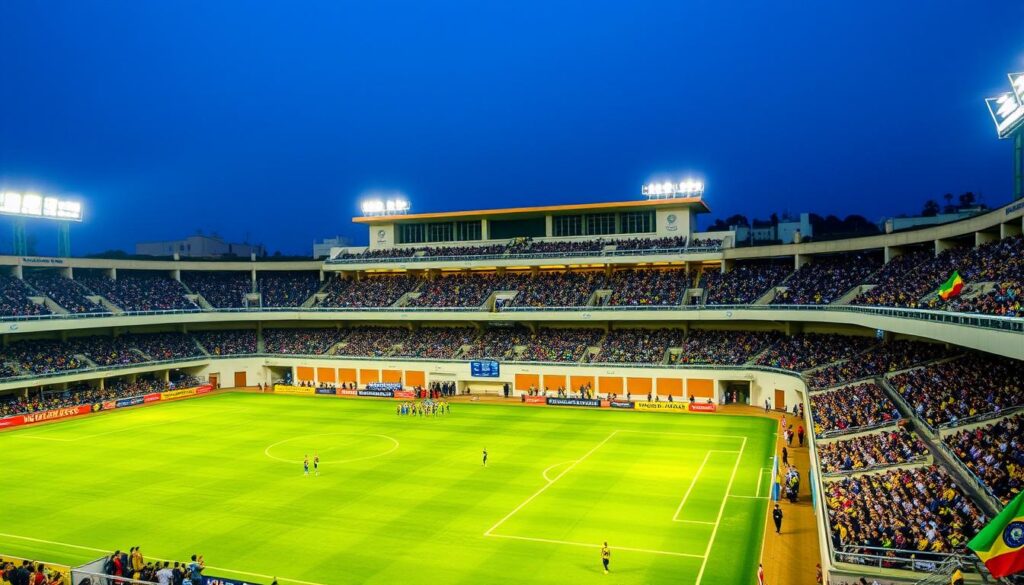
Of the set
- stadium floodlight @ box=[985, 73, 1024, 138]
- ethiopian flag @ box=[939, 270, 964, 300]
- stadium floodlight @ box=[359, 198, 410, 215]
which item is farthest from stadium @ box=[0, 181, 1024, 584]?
stadium floodlight @ box=[985, 73, 1024, 138]

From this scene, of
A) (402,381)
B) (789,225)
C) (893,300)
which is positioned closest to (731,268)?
(893,300)

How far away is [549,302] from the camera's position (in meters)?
70.0

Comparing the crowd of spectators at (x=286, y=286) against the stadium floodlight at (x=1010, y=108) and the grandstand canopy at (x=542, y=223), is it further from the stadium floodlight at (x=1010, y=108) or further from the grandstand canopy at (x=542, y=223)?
the stadium floodlight at (x=1010, y=108)

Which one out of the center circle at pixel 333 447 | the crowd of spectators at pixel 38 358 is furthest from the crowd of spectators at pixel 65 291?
the center circle at pixel 333 447

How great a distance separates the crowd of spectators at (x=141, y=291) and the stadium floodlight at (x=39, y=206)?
21.4ft

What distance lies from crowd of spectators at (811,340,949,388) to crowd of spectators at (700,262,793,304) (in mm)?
13565

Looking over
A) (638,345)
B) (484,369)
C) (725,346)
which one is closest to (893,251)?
(725,346)

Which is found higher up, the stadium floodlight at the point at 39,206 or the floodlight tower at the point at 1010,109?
the stadium floodlight at the point at 39,206

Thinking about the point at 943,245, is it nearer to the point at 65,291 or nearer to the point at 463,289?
the point at 463,289

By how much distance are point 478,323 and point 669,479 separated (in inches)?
1544

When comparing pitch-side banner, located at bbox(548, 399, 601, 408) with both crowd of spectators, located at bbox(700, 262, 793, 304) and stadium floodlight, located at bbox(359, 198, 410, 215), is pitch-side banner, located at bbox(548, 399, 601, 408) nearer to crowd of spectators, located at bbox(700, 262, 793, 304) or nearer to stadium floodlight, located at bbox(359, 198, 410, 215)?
crowd of spectators, located at bbox(700, 262, 793, 304)

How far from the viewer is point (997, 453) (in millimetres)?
22953

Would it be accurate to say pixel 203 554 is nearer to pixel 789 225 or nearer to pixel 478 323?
pixel 478 323

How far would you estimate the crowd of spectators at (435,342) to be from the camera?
69875 mm
